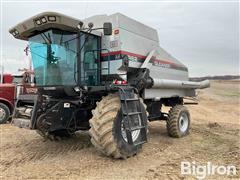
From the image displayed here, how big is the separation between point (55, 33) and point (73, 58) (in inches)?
24.4

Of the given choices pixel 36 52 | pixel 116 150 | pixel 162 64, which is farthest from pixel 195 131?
pixel 36 52

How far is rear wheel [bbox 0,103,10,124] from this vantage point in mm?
11922

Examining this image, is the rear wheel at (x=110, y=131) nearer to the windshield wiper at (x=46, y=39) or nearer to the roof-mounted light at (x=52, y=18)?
the windshield wiper at (x=46, y=39)

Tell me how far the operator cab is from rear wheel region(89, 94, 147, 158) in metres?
0.94

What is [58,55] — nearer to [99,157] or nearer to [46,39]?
[46,39]

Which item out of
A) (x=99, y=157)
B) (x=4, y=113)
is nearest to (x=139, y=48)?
(x=99, y=157)

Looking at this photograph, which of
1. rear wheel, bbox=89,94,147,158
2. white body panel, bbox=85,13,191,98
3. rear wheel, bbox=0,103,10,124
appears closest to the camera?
rear wheel, bbox=89,94,147,158

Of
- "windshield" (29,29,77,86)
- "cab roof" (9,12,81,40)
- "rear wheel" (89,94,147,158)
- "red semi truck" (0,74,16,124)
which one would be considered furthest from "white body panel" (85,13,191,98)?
"red semi truck" (0,74,16,124)

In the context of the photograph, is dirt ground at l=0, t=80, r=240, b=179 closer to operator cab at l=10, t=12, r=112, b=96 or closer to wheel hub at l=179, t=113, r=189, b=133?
wheel hub at l=179, t=113, r=189, b=133

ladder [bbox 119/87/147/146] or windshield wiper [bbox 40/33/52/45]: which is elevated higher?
windshield wiper [bbox 40/33/52/45]

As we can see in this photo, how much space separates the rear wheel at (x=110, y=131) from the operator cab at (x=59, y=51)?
94 cm

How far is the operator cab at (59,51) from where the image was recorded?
639 centimetres

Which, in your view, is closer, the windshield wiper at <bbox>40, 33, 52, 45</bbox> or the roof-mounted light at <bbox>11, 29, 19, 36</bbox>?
the windshield wiper at <bbox>40, 33, 52, 45</bbox>

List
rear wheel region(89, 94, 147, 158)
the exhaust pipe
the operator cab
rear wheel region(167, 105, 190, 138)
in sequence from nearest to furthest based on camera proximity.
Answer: rear wheel region(89, 94, 147, 158) → the operator cab → the exhaust pipe → rear wheel region(167, 105, 190, 138)
